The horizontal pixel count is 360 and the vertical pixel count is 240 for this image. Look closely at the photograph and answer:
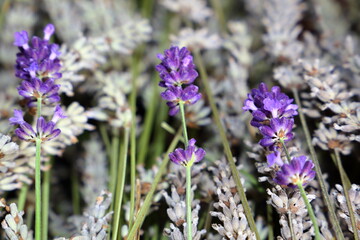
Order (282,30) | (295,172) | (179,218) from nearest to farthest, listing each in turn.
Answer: (295,172), (179,218), (282,30)

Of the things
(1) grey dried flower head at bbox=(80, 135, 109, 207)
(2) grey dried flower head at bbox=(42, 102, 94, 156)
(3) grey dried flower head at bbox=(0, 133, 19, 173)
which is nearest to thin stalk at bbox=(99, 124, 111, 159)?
(1) grey dried flower head at bbox=(80, 135, 109, 207)

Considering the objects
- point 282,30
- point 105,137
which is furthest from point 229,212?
point 282,30

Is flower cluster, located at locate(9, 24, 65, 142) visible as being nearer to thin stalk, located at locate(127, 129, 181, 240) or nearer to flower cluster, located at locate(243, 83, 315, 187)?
thin stalk, located at locate(127, 129, 181, 240)

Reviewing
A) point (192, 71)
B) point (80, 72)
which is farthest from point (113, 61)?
point (192, 71)

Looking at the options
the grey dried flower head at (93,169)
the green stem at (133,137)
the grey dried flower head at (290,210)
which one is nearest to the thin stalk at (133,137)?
the green stem at (133,137)

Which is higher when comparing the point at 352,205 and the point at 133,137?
the point at 133,137

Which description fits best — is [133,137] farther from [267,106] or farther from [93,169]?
[267,106]
